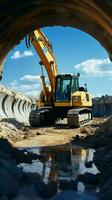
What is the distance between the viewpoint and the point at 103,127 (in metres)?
16.1

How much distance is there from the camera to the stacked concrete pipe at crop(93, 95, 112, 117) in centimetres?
4016

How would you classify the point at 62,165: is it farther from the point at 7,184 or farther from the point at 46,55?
the point at 46,55

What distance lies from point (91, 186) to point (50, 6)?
22.4 feet

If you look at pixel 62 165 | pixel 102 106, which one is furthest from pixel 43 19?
pixel 102 106

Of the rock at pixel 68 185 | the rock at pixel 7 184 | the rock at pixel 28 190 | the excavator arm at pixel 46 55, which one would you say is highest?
the excavator arm at pixel 46 55

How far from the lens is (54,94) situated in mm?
21969

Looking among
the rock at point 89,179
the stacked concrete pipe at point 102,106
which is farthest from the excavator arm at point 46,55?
the stacked concrete pipe at point 102,106

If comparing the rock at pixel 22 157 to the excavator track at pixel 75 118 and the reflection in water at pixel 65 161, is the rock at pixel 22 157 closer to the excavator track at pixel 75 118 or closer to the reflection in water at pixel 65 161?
the reflection in water at pixel 65 161

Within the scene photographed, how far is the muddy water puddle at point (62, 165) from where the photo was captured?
8105 millimetres

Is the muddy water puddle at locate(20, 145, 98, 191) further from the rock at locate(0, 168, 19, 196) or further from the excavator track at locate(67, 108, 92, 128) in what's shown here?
the excavator track at locate(67, 108, 92, 128)

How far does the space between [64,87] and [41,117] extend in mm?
1733

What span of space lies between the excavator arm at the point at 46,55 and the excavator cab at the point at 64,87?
Result: 526 mm

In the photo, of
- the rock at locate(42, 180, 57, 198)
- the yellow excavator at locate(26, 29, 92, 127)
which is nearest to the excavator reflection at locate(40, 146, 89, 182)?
the rock at locate(42, 180, 57, 198)

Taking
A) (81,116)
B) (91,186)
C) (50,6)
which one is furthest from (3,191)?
(81,116)
